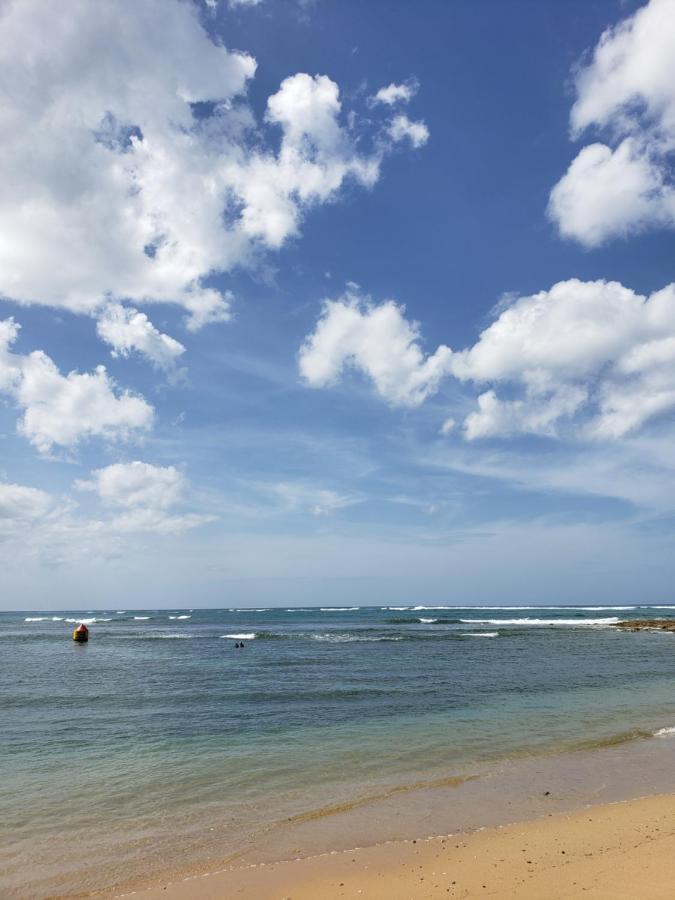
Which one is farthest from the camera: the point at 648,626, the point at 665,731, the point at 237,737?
the point at 648,626

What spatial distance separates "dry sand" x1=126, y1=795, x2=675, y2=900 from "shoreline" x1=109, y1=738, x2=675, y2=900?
3 centimetres

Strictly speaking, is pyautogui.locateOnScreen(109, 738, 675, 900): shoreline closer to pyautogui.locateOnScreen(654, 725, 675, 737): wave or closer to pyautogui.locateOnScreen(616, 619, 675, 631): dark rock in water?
pyautogui.locateOnScreen(654, 725, 675, 737): wave

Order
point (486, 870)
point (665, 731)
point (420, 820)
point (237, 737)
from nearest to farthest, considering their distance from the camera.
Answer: point (486, 870), point (420, 820), point (665, 731), point (237, 737)

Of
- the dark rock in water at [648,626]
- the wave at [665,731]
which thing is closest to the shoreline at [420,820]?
the wave at [665,731]

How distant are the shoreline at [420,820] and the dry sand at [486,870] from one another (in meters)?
0.03

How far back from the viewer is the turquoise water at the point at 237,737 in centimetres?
901

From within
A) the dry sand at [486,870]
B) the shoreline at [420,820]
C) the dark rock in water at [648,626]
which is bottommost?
the dark rock in water at [648,626]

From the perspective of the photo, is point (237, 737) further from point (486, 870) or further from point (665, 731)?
point (665, 731)

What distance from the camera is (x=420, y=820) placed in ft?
30.0

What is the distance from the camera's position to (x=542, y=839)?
26.8 ft

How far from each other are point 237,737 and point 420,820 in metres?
7.62

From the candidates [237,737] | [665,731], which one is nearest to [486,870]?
[237,737]

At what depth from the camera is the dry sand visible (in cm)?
671

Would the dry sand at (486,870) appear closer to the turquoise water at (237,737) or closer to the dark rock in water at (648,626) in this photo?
the turquoise water at (237,737)
